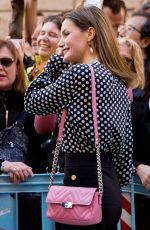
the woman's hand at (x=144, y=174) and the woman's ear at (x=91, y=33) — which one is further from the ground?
the woman's ear at (x=91, y=33)

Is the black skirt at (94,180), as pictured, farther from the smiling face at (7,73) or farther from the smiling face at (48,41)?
the smiling face at (48,41)

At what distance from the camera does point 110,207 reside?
11.3ft

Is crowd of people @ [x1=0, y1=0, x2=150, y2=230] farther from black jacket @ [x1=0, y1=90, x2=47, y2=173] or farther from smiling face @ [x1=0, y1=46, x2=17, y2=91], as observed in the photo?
smiling face @ [x1=0, y1=46, x2=17, y2=91]

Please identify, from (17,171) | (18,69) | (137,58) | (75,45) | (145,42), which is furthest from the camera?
(145,42)

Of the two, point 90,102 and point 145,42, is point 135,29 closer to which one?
point 145,42

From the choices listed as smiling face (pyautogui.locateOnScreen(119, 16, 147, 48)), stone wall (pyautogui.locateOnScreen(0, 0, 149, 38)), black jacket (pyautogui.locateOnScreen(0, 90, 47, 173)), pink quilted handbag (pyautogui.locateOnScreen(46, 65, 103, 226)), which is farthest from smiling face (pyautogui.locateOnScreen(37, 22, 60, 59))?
stone wall (pyautogui.locateOnScreen(0, 0, 149, 38))

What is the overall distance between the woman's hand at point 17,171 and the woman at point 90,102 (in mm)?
529

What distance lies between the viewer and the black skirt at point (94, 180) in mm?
3434

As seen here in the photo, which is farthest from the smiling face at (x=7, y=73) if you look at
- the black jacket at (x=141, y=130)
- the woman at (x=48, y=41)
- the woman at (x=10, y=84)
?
the black jacket at (x=141, y=130)

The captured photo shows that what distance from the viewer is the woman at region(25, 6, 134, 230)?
3441 mm

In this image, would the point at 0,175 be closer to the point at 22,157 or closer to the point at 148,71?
the point at 22,157

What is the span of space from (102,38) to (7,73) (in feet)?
3.66

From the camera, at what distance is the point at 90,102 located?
344 centimetres

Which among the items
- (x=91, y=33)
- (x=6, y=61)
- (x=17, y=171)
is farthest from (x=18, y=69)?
(x=91, y=33)
